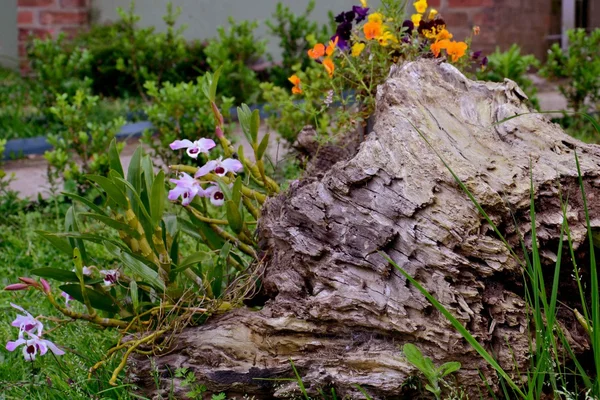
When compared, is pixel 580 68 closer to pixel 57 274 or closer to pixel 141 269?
pixel 141 269

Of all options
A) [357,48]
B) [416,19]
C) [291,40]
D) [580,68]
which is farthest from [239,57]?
[416,19]

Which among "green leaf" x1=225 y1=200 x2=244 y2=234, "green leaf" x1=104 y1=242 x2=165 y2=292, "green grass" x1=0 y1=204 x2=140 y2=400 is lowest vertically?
"green grass" x1=0 y1=204 x2=140 y2=400

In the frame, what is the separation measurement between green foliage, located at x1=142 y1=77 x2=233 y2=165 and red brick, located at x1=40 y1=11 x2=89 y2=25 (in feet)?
15.0

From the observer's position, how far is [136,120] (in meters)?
6.41

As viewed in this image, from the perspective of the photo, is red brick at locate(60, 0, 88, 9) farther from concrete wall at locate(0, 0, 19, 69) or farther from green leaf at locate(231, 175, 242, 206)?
green leaf at locate(231, 175, 242, 206)

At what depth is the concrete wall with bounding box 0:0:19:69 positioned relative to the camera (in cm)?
901

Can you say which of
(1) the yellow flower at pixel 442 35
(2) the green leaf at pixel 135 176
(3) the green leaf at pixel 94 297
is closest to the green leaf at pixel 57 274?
(3) the green leaf at pixel 94 297

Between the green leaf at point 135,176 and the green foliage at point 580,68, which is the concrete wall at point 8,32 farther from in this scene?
the green leaf at point 135,176

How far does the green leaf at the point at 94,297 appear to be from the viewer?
218 cm

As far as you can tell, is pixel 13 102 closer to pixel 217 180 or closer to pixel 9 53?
pixel 9 53

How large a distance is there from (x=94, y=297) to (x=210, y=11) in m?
6.61

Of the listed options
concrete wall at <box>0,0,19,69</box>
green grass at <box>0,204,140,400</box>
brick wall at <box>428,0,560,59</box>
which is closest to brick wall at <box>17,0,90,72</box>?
concrete wall at <box>0,0,19,69</box>

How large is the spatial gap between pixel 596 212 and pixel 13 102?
625 cm

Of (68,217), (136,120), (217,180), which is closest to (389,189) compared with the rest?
(217,180)
